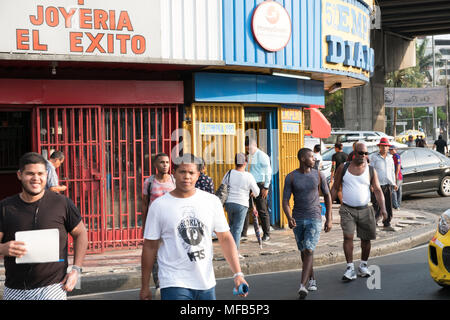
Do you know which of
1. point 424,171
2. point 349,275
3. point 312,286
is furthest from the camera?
point 424,171

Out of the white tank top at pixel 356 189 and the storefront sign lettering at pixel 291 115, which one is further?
the storefront sign lettering at pixel 291 115

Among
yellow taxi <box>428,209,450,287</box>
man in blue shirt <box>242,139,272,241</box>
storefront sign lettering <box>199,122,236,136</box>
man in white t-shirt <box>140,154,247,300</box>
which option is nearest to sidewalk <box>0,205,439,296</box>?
man in blue shirt <box>242,139,272,241</box>

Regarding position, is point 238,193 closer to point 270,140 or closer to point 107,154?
point 107,154

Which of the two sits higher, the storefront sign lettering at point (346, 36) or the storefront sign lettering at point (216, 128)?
the storefront sign lettering at point (346, 36)

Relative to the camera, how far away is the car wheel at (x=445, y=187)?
17891mm

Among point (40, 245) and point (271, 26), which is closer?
point (40, 245)

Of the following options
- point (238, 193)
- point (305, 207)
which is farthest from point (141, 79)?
point (305, 207)

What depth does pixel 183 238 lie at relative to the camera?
13.9 feet

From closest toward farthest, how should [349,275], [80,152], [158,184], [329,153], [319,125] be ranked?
[158,184], [349,275], [80,152], [319,125], [329,153]

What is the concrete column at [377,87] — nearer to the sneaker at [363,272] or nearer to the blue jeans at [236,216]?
the blue jeans at [236,216]

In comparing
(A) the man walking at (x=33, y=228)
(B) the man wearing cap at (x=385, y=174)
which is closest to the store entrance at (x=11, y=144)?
(B) the man wearing cap at (x=385, y=174)

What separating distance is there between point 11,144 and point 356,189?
27.4ft

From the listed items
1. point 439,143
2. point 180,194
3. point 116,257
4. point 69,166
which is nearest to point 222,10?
point 69,166

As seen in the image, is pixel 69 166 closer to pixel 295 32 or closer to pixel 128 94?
pixel 128 94
